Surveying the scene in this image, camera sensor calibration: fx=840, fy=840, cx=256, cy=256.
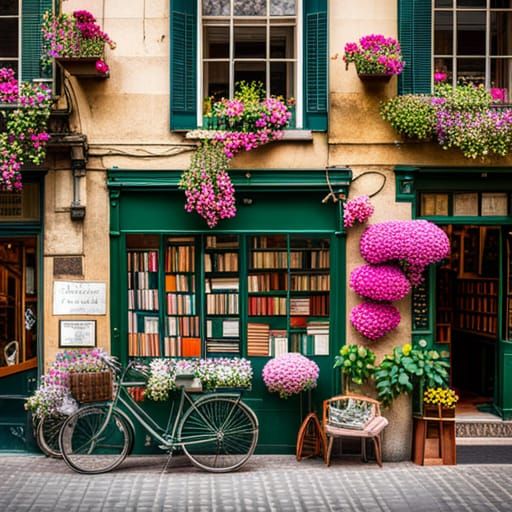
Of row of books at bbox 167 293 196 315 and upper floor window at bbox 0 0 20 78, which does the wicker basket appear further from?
upper floor window at bbox 0 0 20 78

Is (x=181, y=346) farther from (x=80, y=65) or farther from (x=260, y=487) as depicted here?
(x=80, y=65)

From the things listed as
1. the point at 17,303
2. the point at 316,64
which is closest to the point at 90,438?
the point at 17,303

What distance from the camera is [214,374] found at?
32.3 ft

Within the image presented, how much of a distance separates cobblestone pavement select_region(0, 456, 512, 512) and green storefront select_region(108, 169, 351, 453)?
840 millimetres

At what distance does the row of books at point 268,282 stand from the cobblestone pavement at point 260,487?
207 centimetres

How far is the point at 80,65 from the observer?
384 inches

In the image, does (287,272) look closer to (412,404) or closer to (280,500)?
(412,404)

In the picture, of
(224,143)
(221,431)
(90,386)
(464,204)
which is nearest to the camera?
(90,386)

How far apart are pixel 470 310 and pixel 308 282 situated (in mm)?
3936

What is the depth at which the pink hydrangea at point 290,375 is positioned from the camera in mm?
9727

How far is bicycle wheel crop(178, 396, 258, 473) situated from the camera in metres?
9.43

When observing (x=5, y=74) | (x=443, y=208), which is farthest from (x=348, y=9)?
(x=5, y=74)

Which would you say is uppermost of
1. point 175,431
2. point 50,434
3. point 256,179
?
point 256,179

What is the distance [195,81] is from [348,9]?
6.75ft
